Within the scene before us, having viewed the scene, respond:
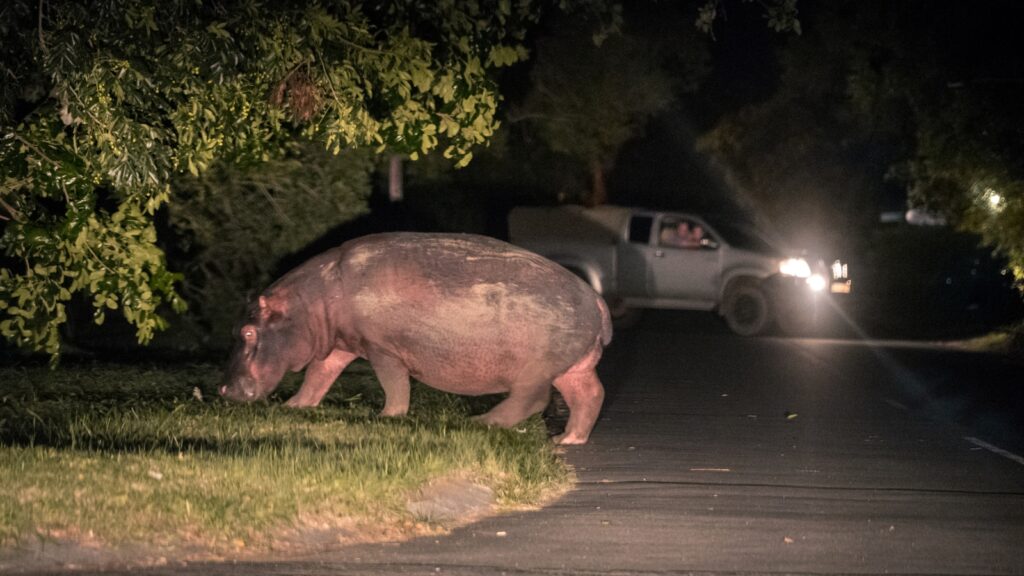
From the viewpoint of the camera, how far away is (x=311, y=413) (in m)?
12.7

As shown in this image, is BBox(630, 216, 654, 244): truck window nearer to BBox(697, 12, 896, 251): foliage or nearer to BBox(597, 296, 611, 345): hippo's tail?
BBox(597, 296, 611, 345): hippo's tail

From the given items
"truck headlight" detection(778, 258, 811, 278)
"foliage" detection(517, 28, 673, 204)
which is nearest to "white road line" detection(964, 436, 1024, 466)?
"truck headlight" detection(778, 258, 811, 278)

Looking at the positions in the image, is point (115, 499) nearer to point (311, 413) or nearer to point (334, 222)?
point (311, 413)

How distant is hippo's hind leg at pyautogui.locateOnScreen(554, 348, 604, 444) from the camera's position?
42.0 feet

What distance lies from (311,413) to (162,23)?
10.2ft

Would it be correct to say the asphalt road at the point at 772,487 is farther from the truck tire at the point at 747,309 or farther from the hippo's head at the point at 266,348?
the truck tire at the point at 747,309

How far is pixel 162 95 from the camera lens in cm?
1259

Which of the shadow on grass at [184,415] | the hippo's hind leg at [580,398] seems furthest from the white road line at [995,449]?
the shadow on grass at [184,415]

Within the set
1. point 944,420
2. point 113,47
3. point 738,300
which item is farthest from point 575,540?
point 738,300

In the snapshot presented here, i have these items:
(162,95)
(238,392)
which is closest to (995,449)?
(238,392)

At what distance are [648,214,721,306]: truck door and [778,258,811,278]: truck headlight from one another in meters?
1.01

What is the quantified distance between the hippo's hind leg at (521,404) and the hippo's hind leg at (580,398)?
0.90ft

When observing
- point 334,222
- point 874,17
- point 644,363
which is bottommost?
point 644,363

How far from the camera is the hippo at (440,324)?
12289mm
